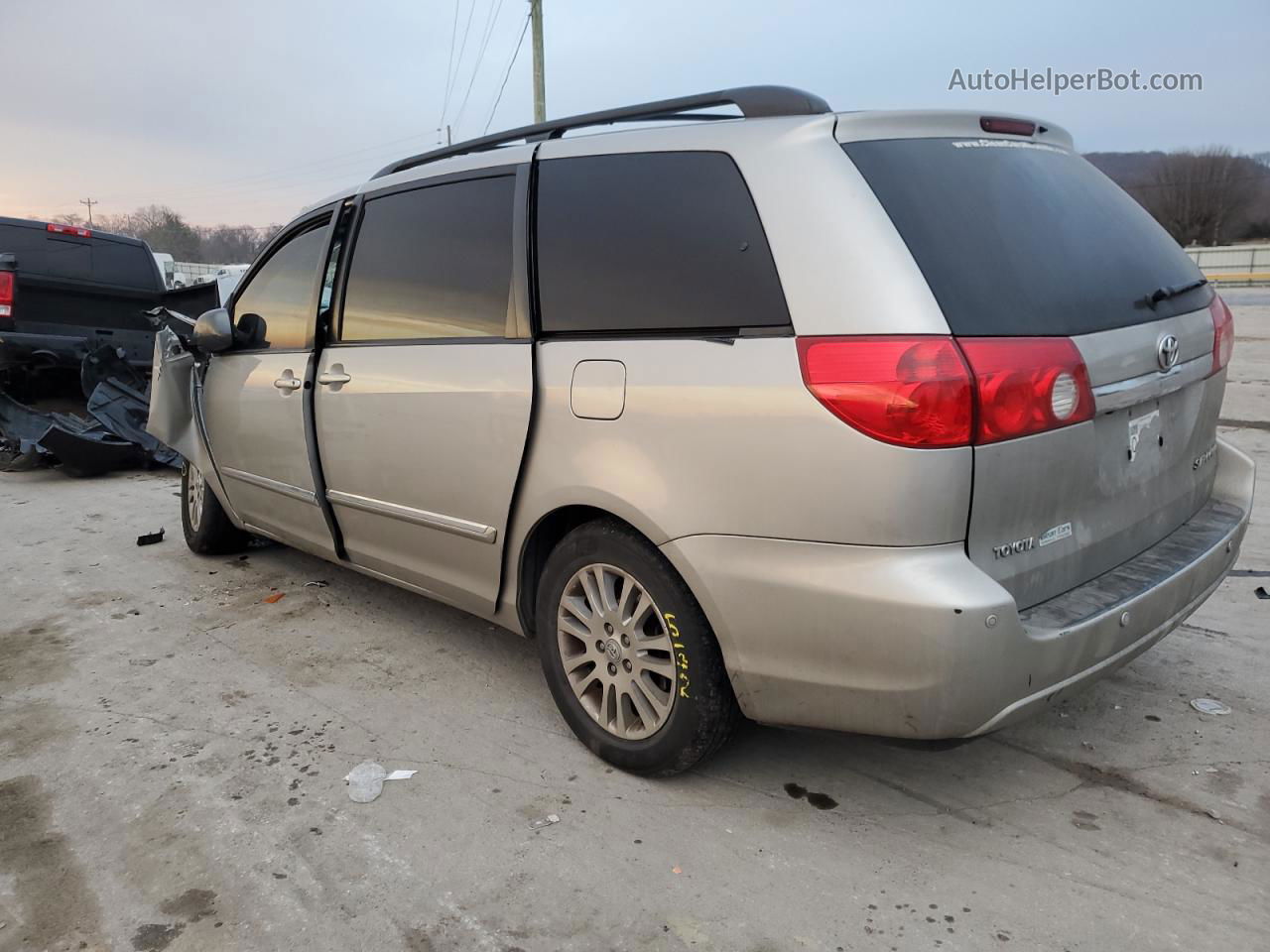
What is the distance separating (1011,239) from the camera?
2.26 meters

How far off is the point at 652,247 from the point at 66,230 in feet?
25.2

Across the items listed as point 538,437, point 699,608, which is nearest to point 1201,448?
point 699,608

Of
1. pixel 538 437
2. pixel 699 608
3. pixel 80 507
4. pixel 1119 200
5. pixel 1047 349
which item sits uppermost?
pixel 1119 200

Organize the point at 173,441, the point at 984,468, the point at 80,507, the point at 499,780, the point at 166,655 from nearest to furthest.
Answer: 1. the point at 984,468
2. the point at 499,780
3. the point at 166,655
4. the point at 173,441
5. the point at 80,507

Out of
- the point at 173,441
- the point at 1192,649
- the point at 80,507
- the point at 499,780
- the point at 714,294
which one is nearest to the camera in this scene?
the point at 714,294

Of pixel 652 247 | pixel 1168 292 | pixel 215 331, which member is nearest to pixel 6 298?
pixel 215 331

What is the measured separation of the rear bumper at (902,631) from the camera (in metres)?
2.01

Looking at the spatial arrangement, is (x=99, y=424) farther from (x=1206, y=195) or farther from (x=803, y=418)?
(x=1206, y=195)

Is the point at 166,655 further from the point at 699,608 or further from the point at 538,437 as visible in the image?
the point at 699,608

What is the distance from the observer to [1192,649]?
3.48 meters

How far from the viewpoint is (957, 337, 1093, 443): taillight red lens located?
2.03 metres

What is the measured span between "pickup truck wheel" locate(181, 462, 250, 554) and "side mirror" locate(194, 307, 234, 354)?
100cm

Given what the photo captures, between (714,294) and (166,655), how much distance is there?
9.18 feet

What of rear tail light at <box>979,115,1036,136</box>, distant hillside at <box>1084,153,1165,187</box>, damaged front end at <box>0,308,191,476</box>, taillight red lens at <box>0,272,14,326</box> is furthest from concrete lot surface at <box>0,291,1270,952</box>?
distant hillside at <box>1084,153,1165,187</box>
